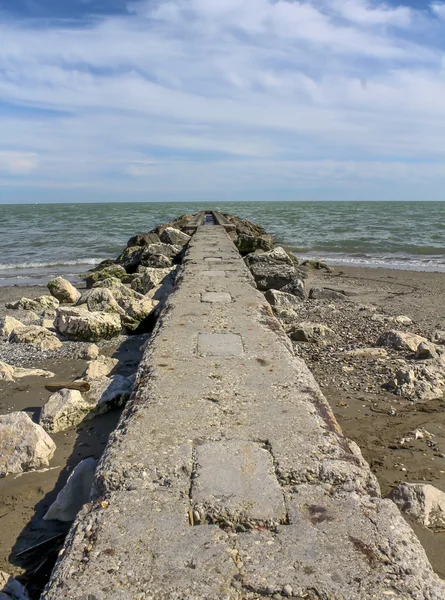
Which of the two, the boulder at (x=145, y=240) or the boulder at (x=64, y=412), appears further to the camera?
the boulder at (x=145, y=240)

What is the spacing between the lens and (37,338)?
17.4 ft

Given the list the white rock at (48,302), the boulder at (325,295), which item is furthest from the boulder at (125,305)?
the boulder at (325,295)

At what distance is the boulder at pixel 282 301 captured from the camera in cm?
707

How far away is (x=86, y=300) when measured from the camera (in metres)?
6.63

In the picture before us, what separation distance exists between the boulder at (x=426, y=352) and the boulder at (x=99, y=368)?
281 centimetres

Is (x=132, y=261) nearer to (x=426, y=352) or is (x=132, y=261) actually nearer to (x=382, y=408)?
(x=426, y=352)

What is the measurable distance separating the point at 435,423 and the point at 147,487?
232cm

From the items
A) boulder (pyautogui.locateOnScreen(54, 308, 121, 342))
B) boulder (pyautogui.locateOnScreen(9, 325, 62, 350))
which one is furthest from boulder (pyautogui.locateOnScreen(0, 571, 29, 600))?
boulder (pyautogui.locateOnScreen(54, 308, 121, 342))

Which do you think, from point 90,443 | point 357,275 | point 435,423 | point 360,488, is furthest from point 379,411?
point 357,275

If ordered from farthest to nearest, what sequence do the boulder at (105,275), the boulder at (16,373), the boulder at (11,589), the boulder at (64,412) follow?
the boulder at (105,275)
the boulder at (16,373)
the boulder at (64,412)
the boulder at (11,589)

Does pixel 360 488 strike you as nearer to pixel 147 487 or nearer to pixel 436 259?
pixel 147 487

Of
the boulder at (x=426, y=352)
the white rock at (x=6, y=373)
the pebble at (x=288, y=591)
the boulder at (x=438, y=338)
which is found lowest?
the boulder at (x=438, y=338)

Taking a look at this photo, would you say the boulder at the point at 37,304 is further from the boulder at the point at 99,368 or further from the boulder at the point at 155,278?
the boulder at the point at 99,368

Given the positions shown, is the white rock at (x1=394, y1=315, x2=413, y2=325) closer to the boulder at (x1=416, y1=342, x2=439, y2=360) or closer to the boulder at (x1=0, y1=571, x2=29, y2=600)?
the boulder at (x1=416, y1=342, x2=439, y2=360)
